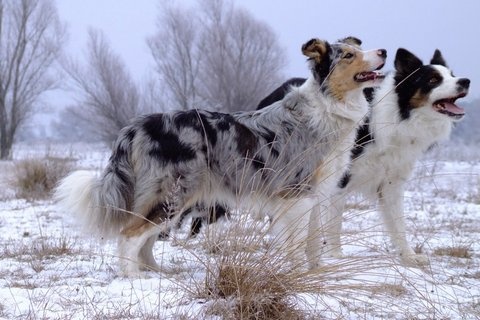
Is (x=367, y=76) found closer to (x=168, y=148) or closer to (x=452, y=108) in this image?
(x=452, y=108)

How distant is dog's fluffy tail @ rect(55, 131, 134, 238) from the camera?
408 cm

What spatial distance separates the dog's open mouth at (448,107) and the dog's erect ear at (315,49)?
1.37 meters

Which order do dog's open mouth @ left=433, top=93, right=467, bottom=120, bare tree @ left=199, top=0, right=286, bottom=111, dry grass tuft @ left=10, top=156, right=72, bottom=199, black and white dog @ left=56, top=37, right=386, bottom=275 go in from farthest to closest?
bare tree @ left=199, top=0, right=286, bottom=111
dry grass tuft @ left=10, top=156, right=72, bottom=199
dog's open mouth @ left=433, top=93, right=467, bottom=120
black and white dog @ left=56, top=37, right=386, bottom=275

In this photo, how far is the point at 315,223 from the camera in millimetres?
3650

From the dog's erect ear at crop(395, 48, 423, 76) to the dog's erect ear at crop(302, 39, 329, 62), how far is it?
1219mm

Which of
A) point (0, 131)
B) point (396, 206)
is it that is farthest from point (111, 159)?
point (0, 131)

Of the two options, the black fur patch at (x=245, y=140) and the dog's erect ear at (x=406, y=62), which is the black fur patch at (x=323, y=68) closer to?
the black fur patch at (x=245, y=140)

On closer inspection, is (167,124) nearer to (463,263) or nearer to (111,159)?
(111,159)

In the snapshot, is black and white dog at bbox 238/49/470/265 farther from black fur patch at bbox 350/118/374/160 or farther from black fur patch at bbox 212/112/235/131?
black fur patch at bbox 212/112/235/131

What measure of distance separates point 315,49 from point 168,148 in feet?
4.65

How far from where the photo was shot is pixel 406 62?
17.5ft

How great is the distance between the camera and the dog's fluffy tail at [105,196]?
4.08 metres

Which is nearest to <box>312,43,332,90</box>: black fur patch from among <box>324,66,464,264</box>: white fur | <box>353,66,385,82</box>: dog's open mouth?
<box>353,66,385,82</box>: dog's open mouth

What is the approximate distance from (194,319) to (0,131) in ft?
89.6
